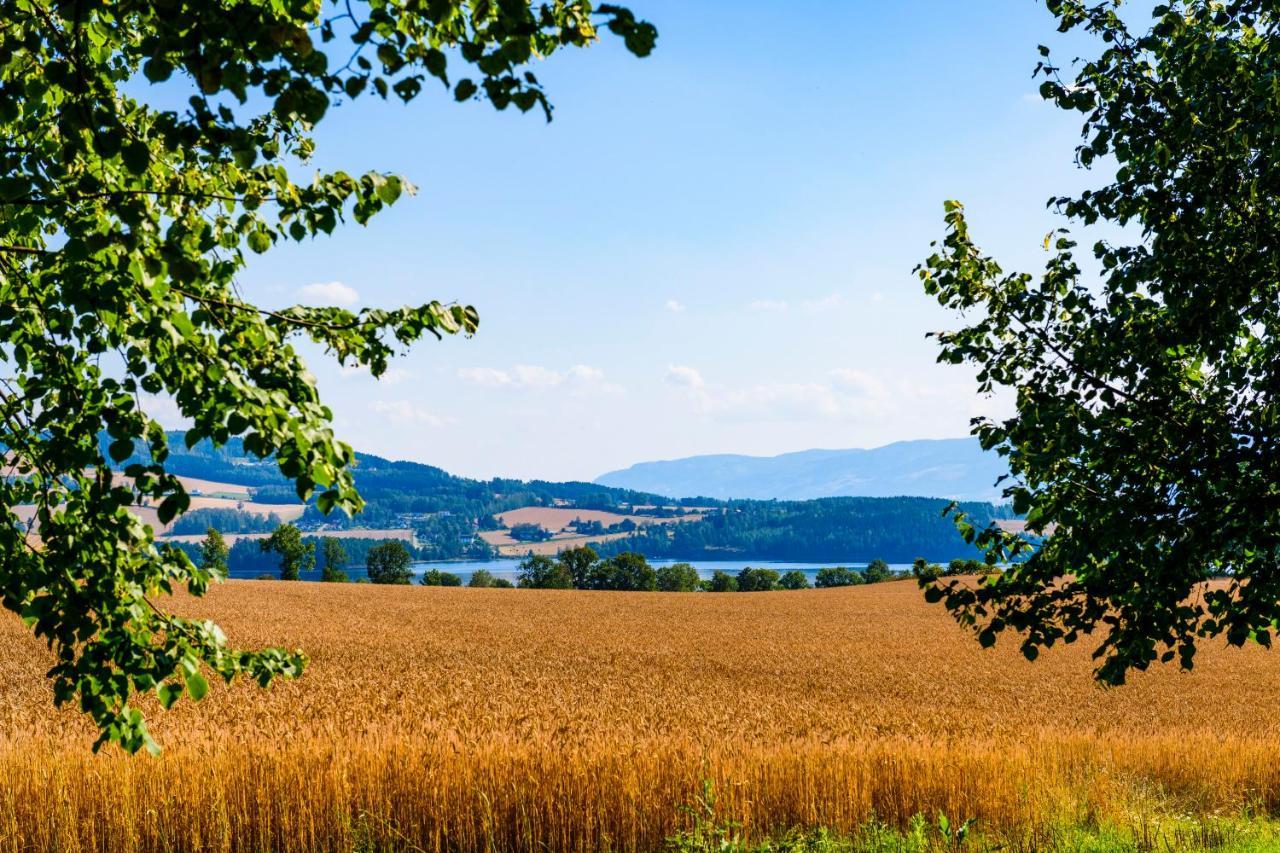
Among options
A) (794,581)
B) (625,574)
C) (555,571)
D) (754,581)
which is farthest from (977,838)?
(794,581)

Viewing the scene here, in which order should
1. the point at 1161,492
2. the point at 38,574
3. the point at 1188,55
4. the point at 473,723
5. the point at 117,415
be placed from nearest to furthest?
the point at 117,415 → the point at 38,574 → the point at 1188,55 → the point at 1161,492 → the point at 473,723

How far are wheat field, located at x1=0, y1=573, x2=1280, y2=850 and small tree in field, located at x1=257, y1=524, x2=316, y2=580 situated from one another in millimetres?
55676

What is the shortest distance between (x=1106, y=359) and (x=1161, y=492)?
48.2 inches

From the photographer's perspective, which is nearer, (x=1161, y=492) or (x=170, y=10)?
(x=170, y=10)

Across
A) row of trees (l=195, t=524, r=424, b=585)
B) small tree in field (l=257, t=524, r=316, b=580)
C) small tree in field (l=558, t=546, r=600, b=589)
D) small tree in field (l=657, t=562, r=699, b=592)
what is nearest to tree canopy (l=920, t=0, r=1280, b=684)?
row of trees (l=195, t=524, r=424, b=585)

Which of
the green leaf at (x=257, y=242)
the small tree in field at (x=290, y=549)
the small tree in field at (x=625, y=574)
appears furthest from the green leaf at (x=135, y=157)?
the small tree in field at (x=625, y=574)

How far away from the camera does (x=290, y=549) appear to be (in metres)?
92.9

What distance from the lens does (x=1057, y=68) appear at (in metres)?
8.06

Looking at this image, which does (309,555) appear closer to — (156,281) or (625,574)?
(625,574)

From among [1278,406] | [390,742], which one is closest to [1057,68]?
[1278,406]

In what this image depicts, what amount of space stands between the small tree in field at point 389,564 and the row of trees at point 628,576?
49.0ft

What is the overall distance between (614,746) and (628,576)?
100 m

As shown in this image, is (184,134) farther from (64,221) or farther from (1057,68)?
(1057,68)

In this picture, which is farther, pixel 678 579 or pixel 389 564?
pixel 678 579
